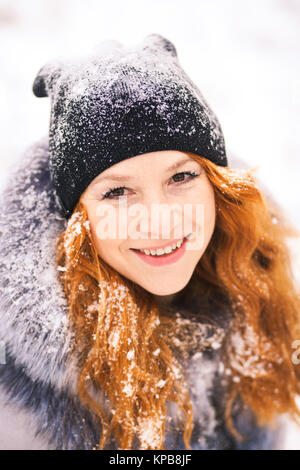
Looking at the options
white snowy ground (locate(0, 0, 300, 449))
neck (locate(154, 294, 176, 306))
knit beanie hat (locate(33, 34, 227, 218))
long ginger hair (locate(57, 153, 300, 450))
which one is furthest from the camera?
white snowy ground (locate(0, 0, 300, 449))

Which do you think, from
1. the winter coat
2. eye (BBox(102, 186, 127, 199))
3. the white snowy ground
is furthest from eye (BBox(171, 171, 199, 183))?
the white snowy ground

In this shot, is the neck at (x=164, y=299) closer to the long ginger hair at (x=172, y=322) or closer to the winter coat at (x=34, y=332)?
the long ginger hair at (x=172, y=322)

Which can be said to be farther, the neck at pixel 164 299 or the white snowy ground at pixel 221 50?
the white snowy ground at pixel 221 50

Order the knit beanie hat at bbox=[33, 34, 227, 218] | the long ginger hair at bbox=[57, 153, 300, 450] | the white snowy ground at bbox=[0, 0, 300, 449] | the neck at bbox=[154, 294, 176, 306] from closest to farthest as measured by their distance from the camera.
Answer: the knit beanie hat at bbox=[33, 34, 227, 218], the long ginger hair at bbox=[57, 153, 300, 450], the neck at bbox=[154, 294, 176, 306], the white snowy ground at bbox=[0, 0, 300, 449]

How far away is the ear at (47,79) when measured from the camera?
3.06ft

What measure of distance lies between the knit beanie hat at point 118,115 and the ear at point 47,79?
0.13 feet

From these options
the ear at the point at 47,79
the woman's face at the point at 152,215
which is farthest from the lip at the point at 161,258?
the ear at the point at 47,79

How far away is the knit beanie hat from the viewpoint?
2.63ft

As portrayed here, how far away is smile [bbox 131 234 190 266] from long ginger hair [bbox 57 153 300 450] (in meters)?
0.10

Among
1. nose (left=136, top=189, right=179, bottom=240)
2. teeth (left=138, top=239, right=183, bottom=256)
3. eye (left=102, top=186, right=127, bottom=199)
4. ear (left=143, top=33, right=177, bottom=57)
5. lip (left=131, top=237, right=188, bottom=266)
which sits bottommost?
lip (left=131, top=237, right=188, bottom=266)

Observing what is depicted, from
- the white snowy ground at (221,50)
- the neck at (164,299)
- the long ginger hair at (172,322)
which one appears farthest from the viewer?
the white snowy ground at (221,50)

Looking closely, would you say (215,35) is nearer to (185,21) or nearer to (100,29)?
(185,21)

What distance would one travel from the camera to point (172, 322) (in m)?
1.04

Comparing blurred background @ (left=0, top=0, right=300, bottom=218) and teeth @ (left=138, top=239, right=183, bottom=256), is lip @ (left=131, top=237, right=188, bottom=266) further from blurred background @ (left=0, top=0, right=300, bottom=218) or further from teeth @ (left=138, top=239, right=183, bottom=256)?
blurred background @ (left=0, top=0, right=300, bottom=218)
